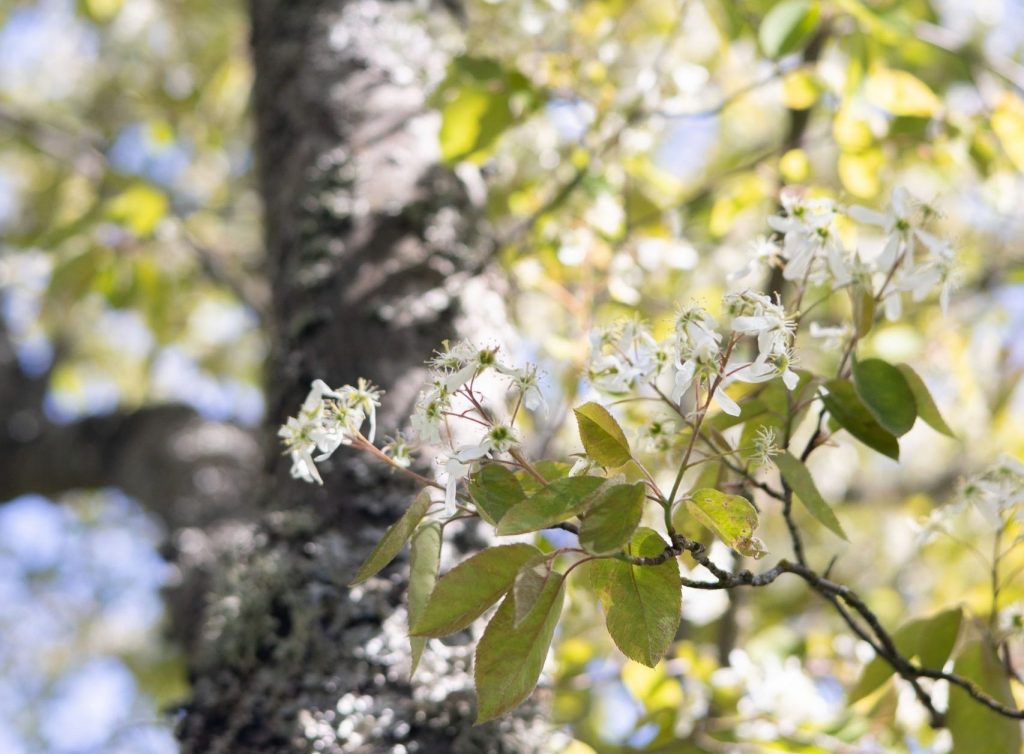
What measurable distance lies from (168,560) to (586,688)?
1024 millimetres

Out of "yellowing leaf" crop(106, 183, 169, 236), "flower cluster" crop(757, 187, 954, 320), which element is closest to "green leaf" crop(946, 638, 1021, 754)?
"flower cluster" crop(757, 187, 954, 320)

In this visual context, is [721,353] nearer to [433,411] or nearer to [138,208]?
[433,411]

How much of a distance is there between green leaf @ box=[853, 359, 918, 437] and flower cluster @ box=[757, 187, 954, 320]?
0.28ft

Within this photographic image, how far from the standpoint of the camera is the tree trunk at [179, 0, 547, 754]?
1.13 meters

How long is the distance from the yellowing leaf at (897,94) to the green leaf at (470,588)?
1.16 m

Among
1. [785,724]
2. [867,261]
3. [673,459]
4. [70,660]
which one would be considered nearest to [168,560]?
[785,724]

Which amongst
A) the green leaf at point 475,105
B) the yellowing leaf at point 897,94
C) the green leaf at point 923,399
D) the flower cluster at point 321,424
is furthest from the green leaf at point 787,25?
the flower cluster at point 321,424

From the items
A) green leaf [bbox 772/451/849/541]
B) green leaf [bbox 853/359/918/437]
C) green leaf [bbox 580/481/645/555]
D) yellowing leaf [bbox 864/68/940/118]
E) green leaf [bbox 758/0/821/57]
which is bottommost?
yellowing leaf [bbox 864/68/940/118]

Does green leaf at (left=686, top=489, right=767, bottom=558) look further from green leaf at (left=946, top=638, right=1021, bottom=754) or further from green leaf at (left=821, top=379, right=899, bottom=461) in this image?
green leaf at (left=946, top=638, right=1021, bottom=754)

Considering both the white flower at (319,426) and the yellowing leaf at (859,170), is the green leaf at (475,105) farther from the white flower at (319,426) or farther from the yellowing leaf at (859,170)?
the white flower at (319,426)

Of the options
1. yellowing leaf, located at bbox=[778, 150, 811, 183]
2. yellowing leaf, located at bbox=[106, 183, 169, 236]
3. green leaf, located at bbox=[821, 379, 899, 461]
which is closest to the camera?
green leaf, located at bbox=[821, 379, 899, 461]

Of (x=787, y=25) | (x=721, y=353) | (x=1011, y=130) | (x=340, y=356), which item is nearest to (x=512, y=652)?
(x=721, y=353)

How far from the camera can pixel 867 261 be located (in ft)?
3.27

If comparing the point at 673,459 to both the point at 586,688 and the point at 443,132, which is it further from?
the point at 586,688
